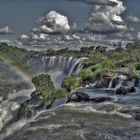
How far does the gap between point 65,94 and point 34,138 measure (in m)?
26.8

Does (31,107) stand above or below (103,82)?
below

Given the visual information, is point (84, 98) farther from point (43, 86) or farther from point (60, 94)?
point (43, 86)

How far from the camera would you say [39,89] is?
73.6 metres

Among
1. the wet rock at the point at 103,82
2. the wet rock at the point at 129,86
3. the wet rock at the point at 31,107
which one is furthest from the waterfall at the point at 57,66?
the wet rock at the point at 31,107

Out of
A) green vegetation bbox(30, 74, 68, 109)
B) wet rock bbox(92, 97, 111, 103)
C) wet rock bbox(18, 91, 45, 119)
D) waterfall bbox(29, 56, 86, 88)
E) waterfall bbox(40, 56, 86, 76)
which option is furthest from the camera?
waterfall bbox(40, 56, 86, 76)

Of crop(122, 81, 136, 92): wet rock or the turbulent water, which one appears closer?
the turbulent water

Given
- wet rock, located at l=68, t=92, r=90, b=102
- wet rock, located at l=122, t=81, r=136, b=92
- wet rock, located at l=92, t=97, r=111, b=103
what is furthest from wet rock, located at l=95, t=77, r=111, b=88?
wet rock, located at l=92, t=97, r=111, b=103

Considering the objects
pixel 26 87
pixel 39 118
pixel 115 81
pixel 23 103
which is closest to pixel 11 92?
pixel 26 87

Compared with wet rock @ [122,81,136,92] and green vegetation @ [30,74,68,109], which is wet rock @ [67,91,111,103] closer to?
green vegetation @ [30,74,68,109]

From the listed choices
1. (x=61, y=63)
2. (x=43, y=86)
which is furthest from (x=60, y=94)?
(x=61, y=63)

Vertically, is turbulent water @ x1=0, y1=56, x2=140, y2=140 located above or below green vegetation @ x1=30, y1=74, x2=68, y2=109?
below

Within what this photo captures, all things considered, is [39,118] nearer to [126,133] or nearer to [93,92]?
[126,133]

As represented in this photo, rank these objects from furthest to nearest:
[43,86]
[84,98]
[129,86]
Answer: [43,86] < [129,86] < [84,98]

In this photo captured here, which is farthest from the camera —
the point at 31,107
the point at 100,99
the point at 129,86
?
the point at 129,86
